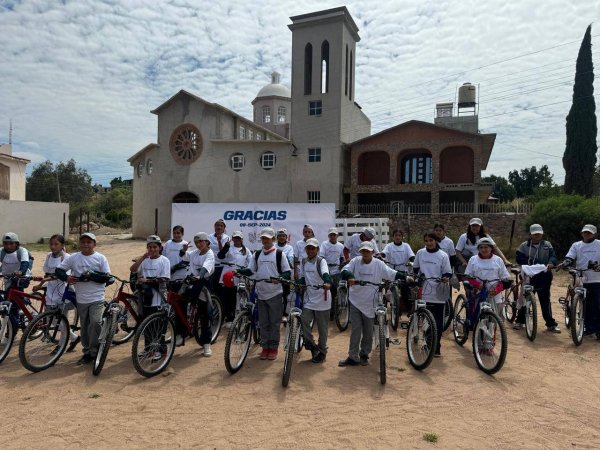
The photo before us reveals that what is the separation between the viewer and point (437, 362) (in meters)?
6.70

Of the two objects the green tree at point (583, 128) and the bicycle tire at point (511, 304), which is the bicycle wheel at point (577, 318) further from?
the green tree at point (583, 128)

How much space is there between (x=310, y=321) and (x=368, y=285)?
39.7 inches

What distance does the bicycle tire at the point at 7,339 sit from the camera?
6395 mm

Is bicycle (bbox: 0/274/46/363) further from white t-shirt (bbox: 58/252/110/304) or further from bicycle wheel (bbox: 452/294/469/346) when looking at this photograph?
bicycle wheel (bbox: 452/294/469/346)

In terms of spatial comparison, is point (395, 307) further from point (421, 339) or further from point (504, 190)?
point (504, 190)

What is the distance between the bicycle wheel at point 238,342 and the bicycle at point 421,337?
238 centimetres

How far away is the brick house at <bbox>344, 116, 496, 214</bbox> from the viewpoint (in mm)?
29016

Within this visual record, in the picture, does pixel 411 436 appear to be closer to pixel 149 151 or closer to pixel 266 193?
pixel 266 193

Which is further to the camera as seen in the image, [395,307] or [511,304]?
[511,304]

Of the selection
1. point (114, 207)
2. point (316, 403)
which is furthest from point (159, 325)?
point (114, 207)

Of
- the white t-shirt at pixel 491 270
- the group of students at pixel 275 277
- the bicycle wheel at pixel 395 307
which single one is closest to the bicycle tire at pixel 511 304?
the group of students at pixel 275 277

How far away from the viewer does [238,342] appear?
6.29 m

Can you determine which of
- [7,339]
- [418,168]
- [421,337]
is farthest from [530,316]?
[418,168]

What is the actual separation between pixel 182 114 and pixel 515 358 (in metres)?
30.8
